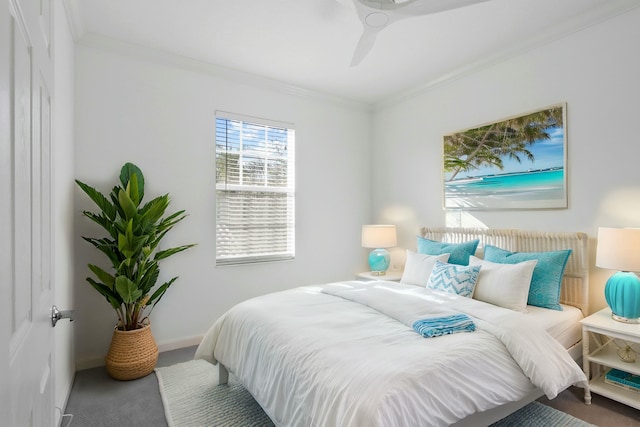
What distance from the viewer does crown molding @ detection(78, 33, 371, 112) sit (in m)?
Answer: 2.93

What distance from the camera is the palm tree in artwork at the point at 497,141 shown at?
2920 mm

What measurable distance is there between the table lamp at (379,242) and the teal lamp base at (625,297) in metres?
2.04

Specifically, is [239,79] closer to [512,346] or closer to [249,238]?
[249,238]

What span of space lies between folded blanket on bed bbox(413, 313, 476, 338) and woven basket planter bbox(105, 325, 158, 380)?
6.91 feet

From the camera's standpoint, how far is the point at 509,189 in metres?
3.15

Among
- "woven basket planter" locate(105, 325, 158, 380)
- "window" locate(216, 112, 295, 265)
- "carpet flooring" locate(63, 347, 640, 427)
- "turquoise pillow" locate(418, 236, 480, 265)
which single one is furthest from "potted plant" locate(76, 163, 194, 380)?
"turquoise pillow" locate(418, 236, 480, 265)

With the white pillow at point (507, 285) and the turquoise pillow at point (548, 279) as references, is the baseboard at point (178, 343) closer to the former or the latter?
the white pillow at point (507, 285)

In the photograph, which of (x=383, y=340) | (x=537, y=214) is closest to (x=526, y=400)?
(x=383, y=340)

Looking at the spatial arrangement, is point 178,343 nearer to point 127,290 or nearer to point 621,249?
point 127,290

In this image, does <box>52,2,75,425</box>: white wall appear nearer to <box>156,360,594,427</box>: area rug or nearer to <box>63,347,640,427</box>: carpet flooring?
<box>63,347,640,427</box>: carpet flooring

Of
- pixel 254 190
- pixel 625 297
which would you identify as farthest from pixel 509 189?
pixel 254 190

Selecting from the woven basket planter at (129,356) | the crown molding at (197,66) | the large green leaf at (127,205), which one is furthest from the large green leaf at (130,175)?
the woven basket planter at (129,356)

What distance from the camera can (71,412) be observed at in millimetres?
2229

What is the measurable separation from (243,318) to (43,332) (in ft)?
4.65
